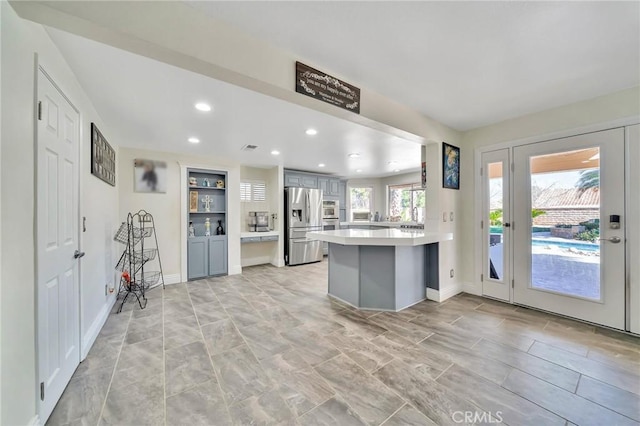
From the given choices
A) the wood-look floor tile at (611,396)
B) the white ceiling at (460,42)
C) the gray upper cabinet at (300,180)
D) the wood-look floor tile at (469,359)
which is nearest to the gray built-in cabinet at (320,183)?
the gray upper cabinet at (300,180)

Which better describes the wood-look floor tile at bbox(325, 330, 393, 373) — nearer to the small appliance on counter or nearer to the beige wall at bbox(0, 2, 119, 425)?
the beige wall at bbox(0, 2, 119, 425)

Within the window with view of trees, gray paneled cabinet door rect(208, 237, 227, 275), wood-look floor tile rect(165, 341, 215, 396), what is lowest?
wood-look floor tile rect(165, 341, 215, 396)

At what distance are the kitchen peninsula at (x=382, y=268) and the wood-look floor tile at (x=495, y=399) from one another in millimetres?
1193

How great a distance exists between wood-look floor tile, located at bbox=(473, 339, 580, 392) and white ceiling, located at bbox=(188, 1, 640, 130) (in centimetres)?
241

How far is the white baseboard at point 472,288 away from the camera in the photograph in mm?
3410

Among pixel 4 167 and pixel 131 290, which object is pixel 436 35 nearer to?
pixel 4 167

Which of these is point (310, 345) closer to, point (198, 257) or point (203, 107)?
point (203, 107)

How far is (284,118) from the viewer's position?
280 centimetres

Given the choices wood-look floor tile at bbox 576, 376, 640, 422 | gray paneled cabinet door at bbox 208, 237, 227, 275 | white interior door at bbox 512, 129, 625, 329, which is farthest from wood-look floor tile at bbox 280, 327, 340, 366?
gray paneled cabinet door at bbox 208, 237, 227, 275

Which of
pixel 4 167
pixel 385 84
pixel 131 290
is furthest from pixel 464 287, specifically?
pixel 131 290

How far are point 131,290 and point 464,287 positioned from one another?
488 cm

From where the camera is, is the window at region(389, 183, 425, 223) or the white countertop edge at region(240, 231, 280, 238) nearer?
the white countertop edge at region(240, 231, 280, 238)

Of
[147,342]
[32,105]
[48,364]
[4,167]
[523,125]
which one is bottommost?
[147,342]

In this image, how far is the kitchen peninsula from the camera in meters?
2.86
